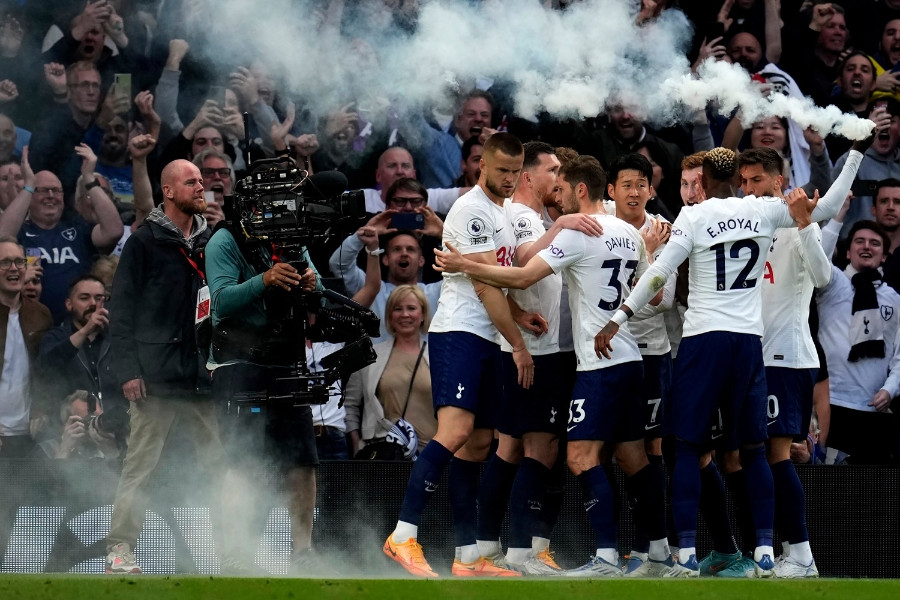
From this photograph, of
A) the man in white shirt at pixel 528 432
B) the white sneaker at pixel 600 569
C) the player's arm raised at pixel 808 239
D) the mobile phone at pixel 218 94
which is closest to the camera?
the white sneaker at pixel 600 569

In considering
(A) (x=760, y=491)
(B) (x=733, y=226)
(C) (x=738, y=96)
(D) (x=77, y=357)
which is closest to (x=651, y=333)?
(B) (x=733, y=226)

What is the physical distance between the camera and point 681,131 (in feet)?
33.2

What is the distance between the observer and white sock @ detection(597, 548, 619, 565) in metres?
6.81

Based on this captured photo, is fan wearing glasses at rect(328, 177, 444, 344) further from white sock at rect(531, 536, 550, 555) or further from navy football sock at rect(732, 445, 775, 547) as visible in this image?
navy football sock at rect(732, 445, 775, 547)

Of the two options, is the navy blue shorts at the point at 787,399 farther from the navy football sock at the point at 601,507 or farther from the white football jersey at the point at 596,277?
the navy football sock at the point at 601,507

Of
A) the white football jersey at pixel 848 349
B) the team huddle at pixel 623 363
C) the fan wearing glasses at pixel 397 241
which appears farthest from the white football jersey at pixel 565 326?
the white football jersey at pixel 848 349

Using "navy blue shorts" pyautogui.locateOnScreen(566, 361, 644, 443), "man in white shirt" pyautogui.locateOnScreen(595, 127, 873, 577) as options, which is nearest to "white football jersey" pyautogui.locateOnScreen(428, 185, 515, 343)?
"navy blue shorts" pyautogui.locateOnScreen(566, 361, 644, 443)

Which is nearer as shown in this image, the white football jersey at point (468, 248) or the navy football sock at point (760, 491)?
the navy football sock at point (760, 491)

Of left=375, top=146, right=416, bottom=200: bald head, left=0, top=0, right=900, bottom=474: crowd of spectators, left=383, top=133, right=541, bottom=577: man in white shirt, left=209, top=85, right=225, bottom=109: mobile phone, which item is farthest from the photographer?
left=375, top=146, right=416, bottom=200: bald head

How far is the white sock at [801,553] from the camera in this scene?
7.02 meters

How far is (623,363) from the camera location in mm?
6957

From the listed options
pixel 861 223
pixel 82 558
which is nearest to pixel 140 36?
pixel 82 558

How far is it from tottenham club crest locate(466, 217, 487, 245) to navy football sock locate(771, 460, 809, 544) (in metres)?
2.05

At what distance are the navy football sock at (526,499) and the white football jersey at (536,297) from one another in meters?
0.65
